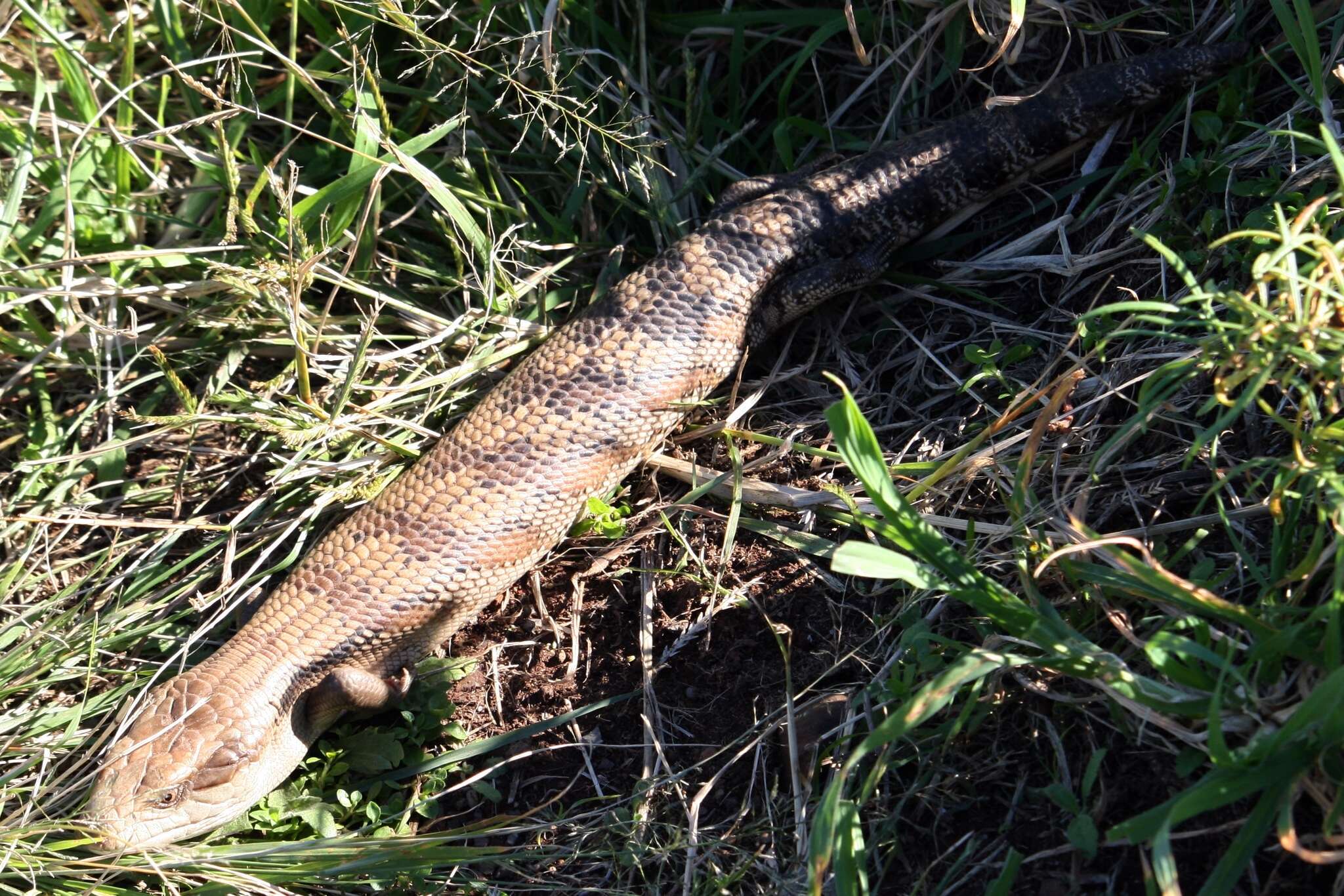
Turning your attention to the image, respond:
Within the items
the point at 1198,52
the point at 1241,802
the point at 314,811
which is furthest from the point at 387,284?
the point at 1241,802

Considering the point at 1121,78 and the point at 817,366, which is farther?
the point at 817,366

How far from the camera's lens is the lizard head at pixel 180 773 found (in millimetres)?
3541

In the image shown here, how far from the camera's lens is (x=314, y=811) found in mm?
3605

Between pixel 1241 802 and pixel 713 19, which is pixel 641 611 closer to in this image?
pixel 1241 802

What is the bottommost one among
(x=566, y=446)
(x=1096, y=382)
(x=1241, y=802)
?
(x=1241, y=802)

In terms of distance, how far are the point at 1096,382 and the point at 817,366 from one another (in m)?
1.13

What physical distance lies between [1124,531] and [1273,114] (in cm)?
186

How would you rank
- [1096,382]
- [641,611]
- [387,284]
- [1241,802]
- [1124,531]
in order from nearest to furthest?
[1241,802] → [1124,531] → [1096,382] → [641,611] → [387,284]

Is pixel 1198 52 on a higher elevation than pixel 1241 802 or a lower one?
higher

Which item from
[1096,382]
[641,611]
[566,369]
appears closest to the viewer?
[1096,382]

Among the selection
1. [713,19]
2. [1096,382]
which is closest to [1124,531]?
[1096,382]

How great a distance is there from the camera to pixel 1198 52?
3863 millimetres

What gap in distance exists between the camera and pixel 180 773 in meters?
3.61

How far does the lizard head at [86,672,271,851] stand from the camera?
11.6 feet
